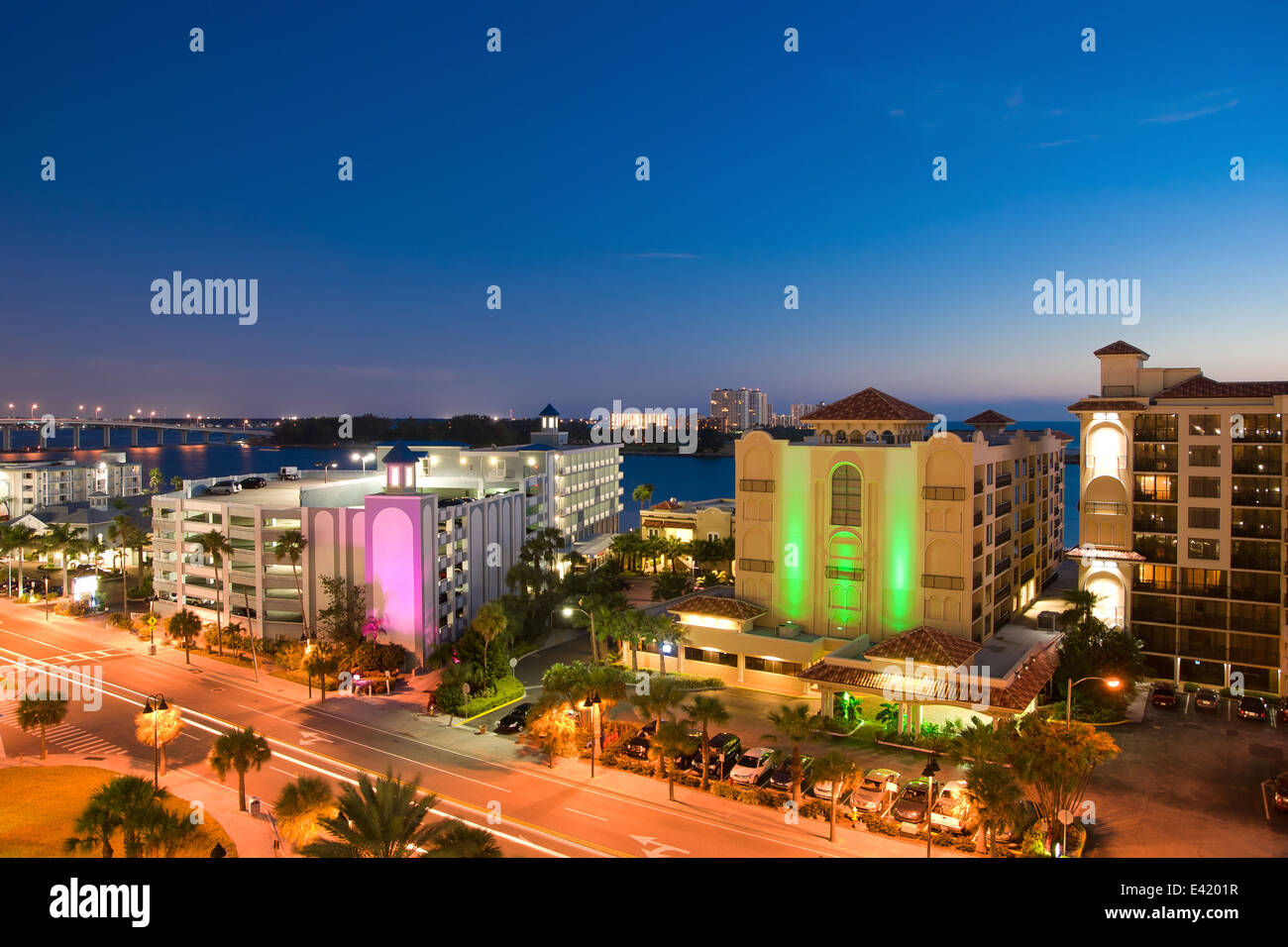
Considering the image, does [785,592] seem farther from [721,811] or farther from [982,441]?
[721,811]

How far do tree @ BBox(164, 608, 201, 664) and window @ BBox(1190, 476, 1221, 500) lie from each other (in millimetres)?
64689

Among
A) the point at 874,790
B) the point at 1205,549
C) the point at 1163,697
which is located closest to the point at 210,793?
the point at 874,790

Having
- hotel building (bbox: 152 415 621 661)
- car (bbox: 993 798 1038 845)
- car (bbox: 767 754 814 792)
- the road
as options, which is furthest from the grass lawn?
car (bbox: 993 798 1038 845)

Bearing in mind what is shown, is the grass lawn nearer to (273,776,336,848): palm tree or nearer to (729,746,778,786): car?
(273,776,336,848): palm tree

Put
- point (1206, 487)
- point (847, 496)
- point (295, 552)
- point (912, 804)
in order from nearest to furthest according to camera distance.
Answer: point (912, 804) → point (1206, 487) → point (847, 496) → point (295, 552)

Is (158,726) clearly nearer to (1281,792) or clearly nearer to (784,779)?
(784,779)

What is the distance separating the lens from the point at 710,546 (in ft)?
260

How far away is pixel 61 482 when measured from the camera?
427 ft

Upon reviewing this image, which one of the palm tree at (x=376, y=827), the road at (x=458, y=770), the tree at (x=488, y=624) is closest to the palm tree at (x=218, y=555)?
the road at (x=458, y=770)

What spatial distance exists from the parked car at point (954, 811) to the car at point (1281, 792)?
1224cm

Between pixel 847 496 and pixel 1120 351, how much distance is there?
806 inches

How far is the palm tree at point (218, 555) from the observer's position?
57.6m

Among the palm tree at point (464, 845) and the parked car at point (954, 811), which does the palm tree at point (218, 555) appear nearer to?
the palm tree at point (464, 845)
